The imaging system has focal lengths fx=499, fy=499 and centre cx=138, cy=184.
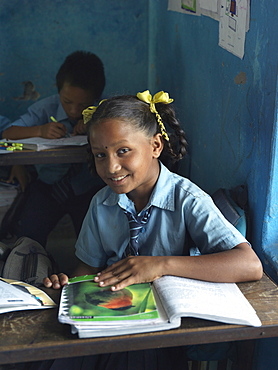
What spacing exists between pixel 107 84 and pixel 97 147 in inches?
86.1

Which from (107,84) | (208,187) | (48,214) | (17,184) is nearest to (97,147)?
(208,187)

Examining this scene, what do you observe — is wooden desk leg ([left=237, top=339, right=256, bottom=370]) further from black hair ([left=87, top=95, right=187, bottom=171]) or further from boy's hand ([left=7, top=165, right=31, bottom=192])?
boy's hand ([left=7, top=165, right=31, bottom=192])

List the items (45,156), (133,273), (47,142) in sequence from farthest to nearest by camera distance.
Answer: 1. (47,142)
2. (45,156)
3. (133,273)

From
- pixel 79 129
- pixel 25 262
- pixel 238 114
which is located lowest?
pixel 25 262

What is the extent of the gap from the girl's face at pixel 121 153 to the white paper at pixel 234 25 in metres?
0.52

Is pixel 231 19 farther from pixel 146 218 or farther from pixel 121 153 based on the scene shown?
pixel 146 218

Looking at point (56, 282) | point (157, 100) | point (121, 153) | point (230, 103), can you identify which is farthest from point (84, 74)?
point (56, 282)

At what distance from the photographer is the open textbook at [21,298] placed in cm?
127

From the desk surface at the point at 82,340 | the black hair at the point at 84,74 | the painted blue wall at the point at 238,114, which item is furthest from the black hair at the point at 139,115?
the black hair at the point at 84,74

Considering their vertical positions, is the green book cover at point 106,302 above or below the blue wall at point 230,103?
below

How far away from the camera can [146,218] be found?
168 centimetres

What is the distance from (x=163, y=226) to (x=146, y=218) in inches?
2.5

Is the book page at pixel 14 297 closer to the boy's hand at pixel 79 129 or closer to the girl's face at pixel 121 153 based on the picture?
the girl's face at pixel 121 153

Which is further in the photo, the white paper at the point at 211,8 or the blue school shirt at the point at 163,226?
the white paper at the point at 211,8
